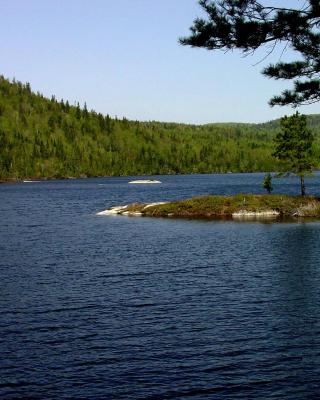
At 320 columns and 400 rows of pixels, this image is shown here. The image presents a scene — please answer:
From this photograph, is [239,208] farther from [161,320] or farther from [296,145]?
[161,320]

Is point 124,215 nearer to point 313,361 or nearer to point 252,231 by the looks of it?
point 252,231

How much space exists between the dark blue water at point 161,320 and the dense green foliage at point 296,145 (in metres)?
41.6

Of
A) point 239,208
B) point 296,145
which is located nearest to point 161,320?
point 239,208

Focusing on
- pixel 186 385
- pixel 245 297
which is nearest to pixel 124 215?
pixel 245 297

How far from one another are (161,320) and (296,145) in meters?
74.1

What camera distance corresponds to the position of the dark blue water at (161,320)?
21708mm

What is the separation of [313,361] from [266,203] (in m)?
66.6

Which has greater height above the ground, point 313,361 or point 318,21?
point 318,21

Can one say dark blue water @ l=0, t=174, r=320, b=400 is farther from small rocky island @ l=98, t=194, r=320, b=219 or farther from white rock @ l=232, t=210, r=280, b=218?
small rocky island @ l=98, t=194, r=320, b=219

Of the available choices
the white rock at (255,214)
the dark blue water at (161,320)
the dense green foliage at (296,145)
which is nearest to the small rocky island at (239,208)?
the white rock at (255,214)

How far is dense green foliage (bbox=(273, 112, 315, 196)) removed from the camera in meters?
97.5

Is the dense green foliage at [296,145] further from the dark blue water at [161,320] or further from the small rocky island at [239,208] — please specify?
the dark blue water at [161,320]

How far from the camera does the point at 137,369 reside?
2311cm

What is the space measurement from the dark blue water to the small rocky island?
28249 mm
